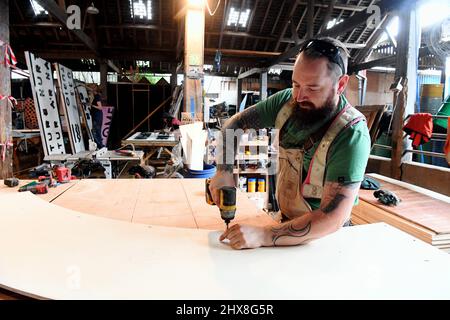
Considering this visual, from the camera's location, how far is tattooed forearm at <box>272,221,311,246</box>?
1145 mm

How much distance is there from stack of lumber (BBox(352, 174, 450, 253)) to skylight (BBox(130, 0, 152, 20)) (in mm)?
7531

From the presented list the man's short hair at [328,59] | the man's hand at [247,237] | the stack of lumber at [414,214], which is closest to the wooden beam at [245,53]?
the stack of lumber at [414,214]

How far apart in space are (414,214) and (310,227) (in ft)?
5.55

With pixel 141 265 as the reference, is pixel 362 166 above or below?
above

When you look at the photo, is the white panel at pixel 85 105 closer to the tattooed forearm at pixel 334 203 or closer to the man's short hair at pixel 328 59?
the man's short hair at pixel 328 59

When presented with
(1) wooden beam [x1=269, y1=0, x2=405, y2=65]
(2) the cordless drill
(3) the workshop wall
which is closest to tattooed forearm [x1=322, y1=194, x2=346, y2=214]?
(2) the cordless drill

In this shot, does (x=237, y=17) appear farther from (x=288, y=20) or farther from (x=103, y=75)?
(x=103, y=75)

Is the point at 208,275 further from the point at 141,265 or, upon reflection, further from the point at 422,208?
the point at 422,208

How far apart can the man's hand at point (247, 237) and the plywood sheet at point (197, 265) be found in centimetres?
3

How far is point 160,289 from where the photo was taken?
907 millimetres

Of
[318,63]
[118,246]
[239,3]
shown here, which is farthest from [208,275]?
[239,3]

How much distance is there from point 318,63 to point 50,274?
119cm

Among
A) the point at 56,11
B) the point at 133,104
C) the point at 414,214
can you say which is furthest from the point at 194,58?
the point at 133,104
